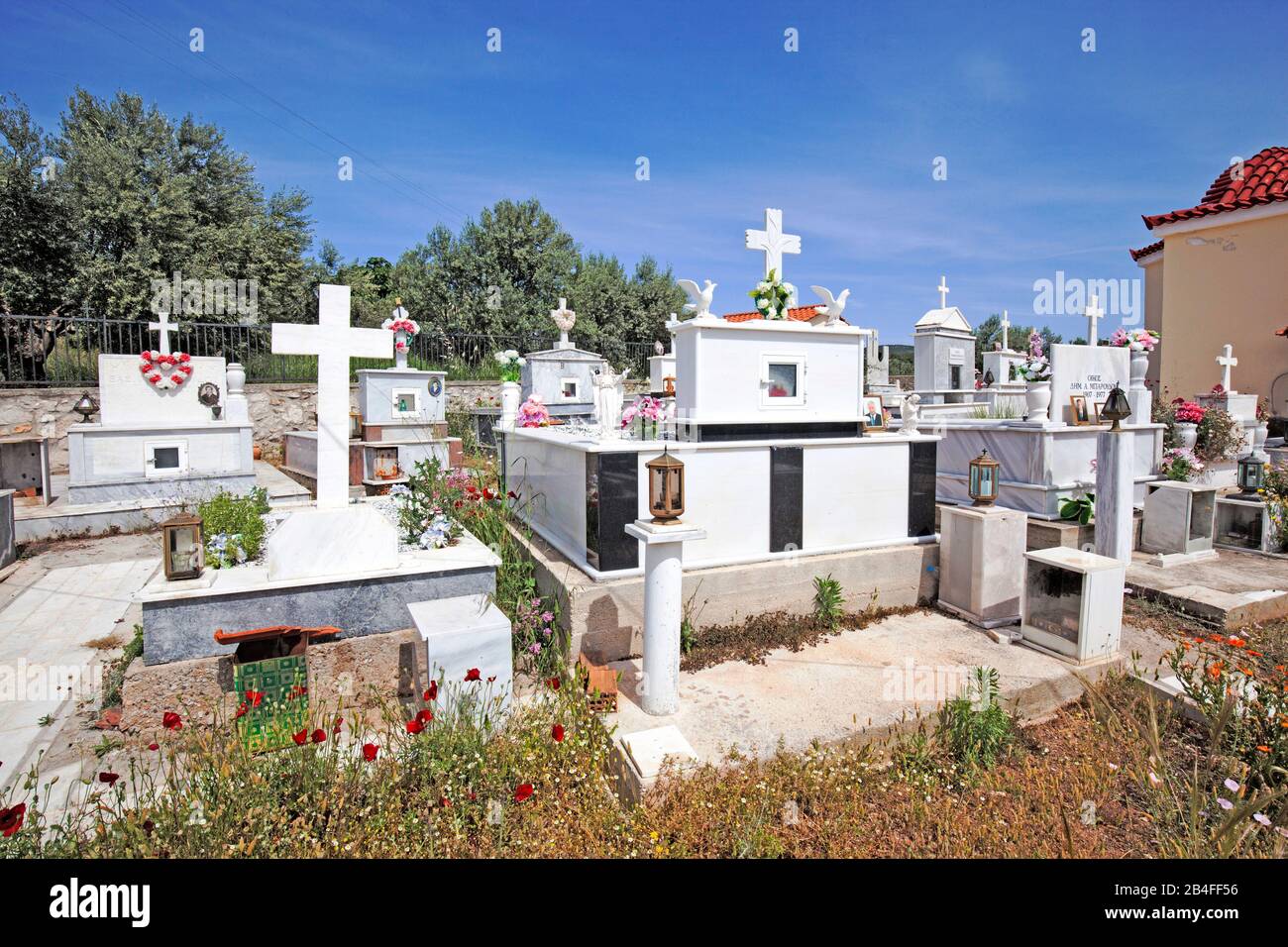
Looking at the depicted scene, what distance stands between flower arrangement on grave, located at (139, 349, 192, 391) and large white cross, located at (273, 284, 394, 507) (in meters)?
→ 8.17

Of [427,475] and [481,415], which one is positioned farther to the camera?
[481,415]

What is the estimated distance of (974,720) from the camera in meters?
3.85

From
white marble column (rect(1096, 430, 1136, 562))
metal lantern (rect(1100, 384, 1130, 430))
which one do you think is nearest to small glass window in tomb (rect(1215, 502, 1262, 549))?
white marble column (rect(1096, 430, 1136, 562))

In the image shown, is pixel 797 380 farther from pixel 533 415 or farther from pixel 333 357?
pixel 333 357

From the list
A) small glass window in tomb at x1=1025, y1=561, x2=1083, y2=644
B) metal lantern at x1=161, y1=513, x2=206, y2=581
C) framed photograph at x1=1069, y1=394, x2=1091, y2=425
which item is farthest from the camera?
framed photograph at x1=1069, y1=394, x2=1091, y2=425

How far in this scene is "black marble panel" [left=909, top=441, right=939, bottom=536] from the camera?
6742 millimetres

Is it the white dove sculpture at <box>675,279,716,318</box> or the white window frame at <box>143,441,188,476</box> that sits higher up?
the white dove sculpture at <box>675,279,716,318</box>

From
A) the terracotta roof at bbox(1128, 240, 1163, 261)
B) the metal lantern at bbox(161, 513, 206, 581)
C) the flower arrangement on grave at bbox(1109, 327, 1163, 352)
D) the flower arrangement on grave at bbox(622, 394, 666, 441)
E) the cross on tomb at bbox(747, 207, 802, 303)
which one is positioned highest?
the terracotta roof at bbox(1128, 240, 1163, 261)

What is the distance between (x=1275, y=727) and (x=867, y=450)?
143 inches

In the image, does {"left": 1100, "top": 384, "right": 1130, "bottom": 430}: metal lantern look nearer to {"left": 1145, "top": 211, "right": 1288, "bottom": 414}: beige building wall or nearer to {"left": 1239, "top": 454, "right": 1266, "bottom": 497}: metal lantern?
{"left": 1239, "top": 454, "right": 1266, "bottom": 497}: metal lantern

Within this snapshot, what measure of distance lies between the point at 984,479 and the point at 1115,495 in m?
2.26

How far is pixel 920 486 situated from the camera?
676cm
